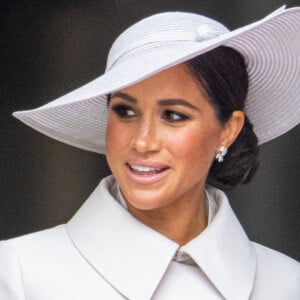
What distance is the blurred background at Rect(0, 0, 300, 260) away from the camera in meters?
3.13

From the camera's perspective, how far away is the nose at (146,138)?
2158mm

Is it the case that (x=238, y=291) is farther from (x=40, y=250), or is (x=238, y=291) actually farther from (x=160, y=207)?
(x=40, y=250)

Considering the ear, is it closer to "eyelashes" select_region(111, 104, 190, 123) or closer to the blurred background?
"eyelashes" select_region(111, 104, 190, 123)

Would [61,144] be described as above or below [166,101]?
below

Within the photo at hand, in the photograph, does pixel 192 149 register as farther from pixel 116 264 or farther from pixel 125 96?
pixel 116 264

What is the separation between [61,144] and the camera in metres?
3.18

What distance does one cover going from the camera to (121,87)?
6.85ft

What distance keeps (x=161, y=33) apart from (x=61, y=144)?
1.01 metres

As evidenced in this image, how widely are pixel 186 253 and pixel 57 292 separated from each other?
0.88 feet

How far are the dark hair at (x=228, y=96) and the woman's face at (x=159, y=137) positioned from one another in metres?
0.03

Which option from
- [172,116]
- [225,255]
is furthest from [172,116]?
[225,255]

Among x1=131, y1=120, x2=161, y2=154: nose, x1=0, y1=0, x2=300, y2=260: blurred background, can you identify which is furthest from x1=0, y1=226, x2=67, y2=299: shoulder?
x1=0, y1=0, x2=300, y2=260: blurred background

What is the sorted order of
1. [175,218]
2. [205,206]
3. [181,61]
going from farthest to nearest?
1. [205,206]
2. [175,218]
3. [181,61]

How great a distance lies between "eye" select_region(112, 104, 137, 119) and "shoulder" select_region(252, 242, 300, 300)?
0.44 m
